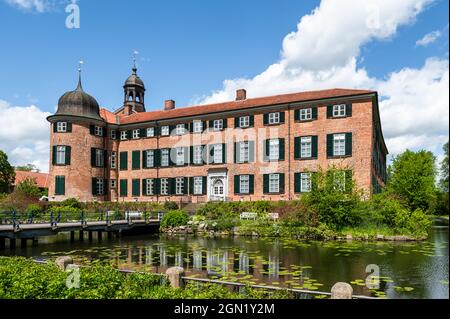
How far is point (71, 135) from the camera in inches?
1341

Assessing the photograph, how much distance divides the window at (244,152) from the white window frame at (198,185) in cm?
421

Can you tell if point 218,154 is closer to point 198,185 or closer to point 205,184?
point 205,184

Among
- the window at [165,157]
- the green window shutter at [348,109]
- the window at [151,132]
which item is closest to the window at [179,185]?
the window at [165,157]

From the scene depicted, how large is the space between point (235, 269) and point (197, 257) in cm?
331

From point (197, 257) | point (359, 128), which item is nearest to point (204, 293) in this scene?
point (197, 257)

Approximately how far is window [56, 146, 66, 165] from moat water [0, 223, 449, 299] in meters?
14.2

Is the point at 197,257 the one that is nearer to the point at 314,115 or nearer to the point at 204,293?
the point at 204,293

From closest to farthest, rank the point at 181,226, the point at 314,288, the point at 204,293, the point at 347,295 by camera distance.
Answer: the point at 347,295, the point at 204,293, the point at 314,288, the point at 181,226

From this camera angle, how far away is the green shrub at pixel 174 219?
26906 millimetres

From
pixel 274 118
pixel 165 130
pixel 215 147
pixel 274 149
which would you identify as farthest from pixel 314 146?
pixel 165 130

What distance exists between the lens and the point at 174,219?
1065 inches

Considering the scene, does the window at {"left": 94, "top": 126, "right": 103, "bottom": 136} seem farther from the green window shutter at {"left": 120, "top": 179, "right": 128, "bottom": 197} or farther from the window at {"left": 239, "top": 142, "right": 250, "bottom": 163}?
the window at {"left": 239, "top": 142, "right": 250, "bottom": 163}

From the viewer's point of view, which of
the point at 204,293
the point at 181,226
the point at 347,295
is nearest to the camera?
the point at 347,295

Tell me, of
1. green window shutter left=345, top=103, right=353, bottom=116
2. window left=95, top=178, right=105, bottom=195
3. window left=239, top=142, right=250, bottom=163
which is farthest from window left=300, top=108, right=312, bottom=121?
window left=95, top=178, right=105, bottom=195
